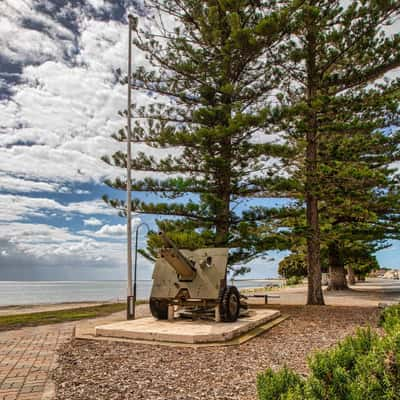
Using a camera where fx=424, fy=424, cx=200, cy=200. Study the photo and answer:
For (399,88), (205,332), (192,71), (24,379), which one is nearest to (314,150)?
(399,88)

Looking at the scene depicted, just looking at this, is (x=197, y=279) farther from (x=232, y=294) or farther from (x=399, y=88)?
(x=399, y=88)

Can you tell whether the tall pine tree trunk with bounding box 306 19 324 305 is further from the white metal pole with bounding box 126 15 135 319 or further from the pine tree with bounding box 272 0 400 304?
the white metal pole with bounding box 126 15 135 319

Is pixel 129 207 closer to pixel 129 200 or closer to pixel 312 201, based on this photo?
pixel 129 200

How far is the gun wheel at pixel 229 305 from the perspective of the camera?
801 cm

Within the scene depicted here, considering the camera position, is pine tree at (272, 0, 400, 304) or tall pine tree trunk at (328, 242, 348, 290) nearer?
pine tree at (272, 0, 400, 304)

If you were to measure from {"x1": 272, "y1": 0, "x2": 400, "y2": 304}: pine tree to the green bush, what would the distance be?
31.6ft

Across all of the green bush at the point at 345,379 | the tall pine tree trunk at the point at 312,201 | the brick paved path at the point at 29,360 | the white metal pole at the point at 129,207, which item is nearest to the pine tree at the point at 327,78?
the tall pine tree trunk at the point at 312,201

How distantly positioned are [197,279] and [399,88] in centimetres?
875

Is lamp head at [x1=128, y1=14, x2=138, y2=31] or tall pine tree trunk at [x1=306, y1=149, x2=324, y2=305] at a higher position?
lamp head at [x1=128, y1=14, x2=138, y2=31]

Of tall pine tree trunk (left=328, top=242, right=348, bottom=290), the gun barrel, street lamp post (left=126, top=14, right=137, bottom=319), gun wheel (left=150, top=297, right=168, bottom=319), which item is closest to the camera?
the gun barrel

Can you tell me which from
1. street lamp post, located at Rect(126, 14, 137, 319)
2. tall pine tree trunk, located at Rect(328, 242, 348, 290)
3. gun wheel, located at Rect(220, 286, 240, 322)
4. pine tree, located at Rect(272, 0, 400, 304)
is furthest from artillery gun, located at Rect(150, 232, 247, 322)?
tall pine tree trunk, located at Rect(328, 242, 348, 290)

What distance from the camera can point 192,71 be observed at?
12.3 meters

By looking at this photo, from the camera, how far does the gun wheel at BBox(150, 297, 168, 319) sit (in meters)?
8.56

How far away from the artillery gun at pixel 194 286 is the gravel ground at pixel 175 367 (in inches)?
43.3
